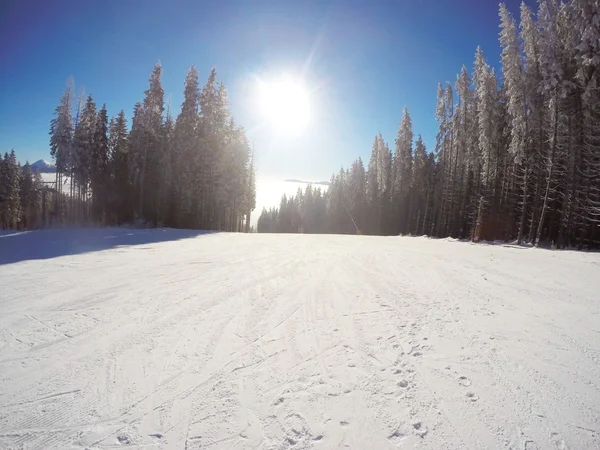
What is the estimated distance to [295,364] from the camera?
351cm

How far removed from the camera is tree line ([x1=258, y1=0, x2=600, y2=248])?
1817cm

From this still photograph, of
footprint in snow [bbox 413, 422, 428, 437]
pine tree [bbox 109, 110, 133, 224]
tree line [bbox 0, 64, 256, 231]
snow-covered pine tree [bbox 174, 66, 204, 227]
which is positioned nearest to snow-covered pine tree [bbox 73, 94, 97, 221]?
tree line [bbox 0, 64, 256, 231]

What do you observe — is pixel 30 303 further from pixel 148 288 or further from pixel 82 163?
pixel 82 163

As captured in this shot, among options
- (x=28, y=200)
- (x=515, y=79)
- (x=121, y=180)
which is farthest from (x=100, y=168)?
(x=515, y=79)

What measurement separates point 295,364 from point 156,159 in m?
38.1

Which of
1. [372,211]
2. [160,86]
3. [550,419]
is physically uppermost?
[160,86]

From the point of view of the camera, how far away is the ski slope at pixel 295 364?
2.50 meters

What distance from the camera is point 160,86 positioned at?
3269 cm

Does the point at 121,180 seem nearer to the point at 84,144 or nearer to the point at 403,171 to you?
the point at 84,144

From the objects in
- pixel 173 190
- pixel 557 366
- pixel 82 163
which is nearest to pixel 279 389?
pixel 557 366

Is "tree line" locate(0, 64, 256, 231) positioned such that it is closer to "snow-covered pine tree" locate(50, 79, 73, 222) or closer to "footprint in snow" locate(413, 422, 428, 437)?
"snow-covered pine tree" locate(50, 79, 73, 222)

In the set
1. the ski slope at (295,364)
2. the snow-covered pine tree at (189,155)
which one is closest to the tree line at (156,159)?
the snow-covered pine tree at (189,155)

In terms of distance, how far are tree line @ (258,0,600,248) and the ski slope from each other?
17617 mm

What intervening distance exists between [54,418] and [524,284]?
9375 mm
